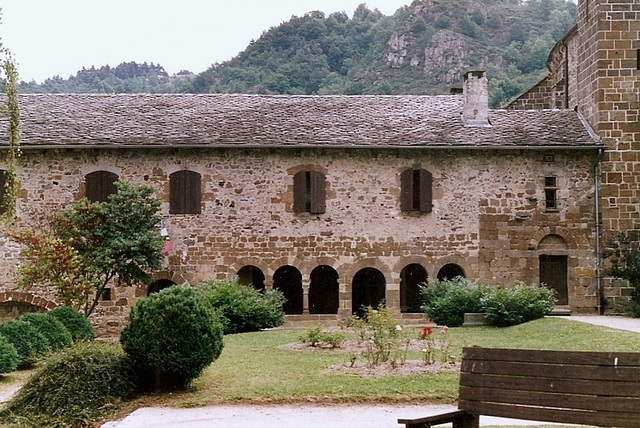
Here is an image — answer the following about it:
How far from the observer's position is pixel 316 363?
13.9 metres

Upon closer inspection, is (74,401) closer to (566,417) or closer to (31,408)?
(31,408)

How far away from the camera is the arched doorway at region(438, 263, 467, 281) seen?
81.5 feet

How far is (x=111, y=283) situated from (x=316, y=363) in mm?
10919

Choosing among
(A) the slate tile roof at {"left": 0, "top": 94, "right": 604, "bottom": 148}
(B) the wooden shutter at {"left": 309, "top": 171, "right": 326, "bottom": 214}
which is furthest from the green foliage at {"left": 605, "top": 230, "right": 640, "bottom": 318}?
(B) the wooden shutter at {"left": 309, "top": 171, "right": 326, "bottom": 214}

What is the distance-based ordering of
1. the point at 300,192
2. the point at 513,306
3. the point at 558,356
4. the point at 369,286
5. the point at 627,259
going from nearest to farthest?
1. the point at 558,356
2. the point at 513,306
3. the point at 627,259
4. the point at 300,192
5. the point at 369,286

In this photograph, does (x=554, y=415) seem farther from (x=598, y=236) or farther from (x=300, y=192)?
(x=598, y=236)

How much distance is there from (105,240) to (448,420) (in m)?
15.8

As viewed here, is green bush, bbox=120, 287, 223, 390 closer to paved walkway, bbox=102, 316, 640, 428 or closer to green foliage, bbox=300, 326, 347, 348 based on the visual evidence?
paved walkway, bbox=102, 316, 640, 428

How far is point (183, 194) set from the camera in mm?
23625

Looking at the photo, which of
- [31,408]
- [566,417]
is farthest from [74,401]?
[566,417]

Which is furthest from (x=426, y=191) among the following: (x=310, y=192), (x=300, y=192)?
(x=300, y=192)

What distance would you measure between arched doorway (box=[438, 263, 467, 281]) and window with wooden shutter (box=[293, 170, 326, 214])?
13.0 feet

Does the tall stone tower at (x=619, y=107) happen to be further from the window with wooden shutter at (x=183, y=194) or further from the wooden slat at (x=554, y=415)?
the wooden slat at (x=554, y=415)

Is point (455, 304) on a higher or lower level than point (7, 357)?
higher
